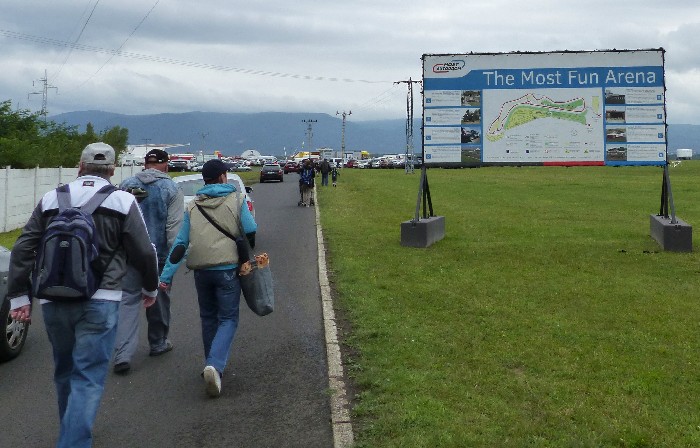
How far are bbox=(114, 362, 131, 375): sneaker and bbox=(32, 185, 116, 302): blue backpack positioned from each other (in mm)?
2703

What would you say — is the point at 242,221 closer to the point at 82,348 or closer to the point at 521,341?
the point at 82,348

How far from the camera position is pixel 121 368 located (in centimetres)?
691

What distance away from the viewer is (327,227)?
65.8 feet

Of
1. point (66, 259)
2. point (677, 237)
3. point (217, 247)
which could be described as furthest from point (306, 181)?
point (66, 259)

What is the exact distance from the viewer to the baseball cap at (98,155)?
460 centimetres

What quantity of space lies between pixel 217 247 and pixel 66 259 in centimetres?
202

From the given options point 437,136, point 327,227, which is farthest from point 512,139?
point 327,227

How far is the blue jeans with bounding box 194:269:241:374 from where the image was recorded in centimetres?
628

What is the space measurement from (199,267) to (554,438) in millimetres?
2902

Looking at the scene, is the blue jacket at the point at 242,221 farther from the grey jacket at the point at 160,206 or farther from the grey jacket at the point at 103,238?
the grey jacket at the point at 103,238

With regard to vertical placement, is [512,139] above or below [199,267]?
above

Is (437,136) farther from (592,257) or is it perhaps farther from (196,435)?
(196,435)

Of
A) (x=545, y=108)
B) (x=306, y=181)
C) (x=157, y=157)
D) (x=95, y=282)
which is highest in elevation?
(x=545, y=108)

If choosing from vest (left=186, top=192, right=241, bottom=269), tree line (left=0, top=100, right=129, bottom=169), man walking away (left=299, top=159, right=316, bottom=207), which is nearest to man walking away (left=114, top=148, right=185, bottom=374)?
A: vest (left=186, top=192, right=241, bottom=269)
